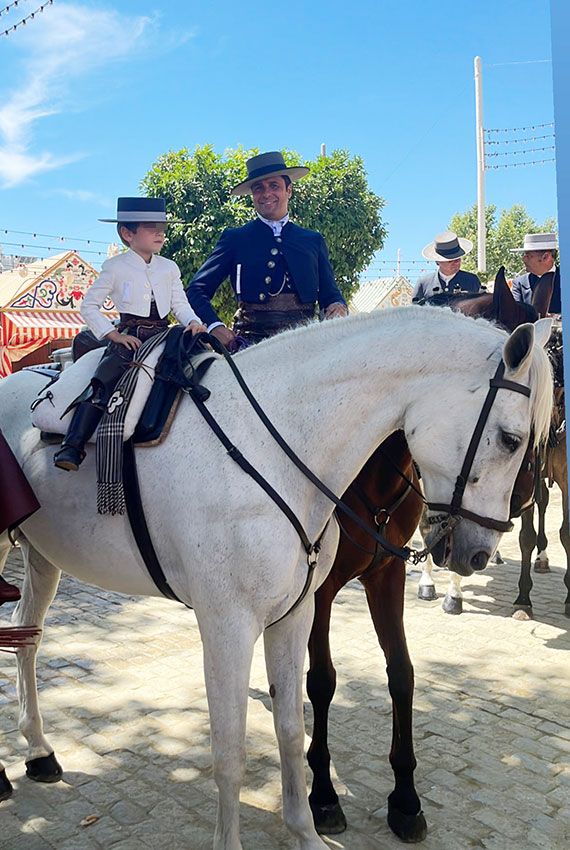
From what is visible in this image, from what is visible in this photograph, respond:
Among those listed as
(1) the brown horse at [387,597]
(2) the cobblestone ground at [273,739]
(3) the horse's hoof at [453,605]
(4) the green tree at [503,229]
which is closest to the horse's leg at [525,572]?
(2) the cobblestone ground at [273,739]

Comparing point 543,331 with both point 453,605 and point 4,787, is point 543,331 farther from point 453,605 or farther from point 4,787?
point 453,605

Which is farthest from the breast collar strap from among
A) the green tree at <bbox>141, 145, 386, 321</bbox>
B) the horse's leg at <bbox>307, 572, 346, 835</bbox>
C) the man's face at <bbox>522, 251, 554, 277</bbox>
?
the green tree at <bbox>141, 145, 386, 321</bbox>

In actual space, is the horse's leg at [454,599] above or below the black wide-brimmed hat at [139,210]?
below

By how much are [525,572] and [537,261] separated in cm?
276

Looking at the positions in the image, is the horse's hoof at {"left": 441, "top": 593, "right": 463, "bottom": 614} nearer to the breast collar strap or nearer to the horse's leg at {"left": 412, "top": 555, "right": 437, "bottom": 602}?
the horse's leg at {"left": 412, "top": 555, "right": 437, "bottom": 602}

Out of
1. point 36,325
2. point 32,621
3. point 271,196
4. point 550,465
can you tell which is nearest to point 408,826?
point 32,621

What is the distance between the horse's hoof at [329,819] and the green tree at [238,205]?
1195cm

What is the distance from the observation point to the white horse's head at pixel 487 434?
7.73 feet

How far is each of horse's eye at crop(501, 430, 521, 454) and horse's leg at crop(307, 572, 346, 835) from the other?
117 cm

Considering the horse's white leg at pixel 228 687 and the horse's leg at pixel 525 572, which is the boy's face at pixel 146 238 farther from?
the horse's leg at pixel 525 572

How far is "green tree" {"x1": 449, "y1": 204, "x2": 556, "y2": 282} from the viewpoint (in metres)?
43.4

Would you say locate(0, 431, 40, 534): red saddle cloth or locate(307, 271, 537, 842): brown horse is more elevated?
locate(0, 431, 40, 534): red saddle cloth

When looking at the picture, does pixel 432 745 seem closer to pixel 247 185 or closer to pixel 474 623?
pixel 474 623

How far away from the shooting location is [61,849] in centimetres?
299
